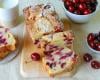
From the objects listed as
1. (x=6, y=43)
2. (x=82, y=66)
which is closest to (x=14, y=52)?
(x=6, y=43)

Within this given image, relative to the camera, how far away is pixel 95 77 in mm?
1085

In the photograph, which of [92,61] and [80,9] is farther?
[80,9]

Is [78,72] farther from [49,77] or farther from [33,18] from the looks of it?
[33,18]

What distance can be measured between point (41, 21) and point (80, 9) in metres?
0.21

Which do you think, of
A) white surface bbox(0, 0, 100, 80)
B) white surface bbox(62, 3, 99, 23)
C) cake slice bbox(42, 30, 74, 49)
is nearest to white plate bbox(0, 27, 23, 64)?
white surface bbox(0, 0, 100, 80)

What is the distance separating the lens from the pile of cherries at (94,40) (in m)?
1.16

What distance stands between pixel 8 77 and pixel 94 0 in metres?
0.58

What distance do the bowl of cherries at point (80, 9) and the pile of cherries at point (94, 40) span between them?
0.11 metres

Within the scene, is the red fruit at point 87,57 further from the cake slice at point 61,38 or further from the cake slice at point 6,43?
the cake slice at point 6,43

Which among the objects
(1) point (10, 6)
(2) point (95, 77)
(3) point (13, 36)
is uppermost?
(1) point (10, 6)

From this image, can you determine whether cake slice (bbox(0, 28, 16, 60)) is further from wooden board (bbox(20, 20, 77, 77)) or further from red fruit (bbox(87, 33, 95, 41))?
red fruit (bbox(87, 33, 95, 41))

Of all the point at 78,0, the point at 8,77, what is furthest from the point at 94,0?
the point at 8,77

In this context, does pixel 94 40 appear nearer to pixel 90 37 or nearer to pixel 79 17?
pixel 90 37

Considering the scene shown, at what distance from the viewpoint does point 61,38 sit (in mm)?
1134
